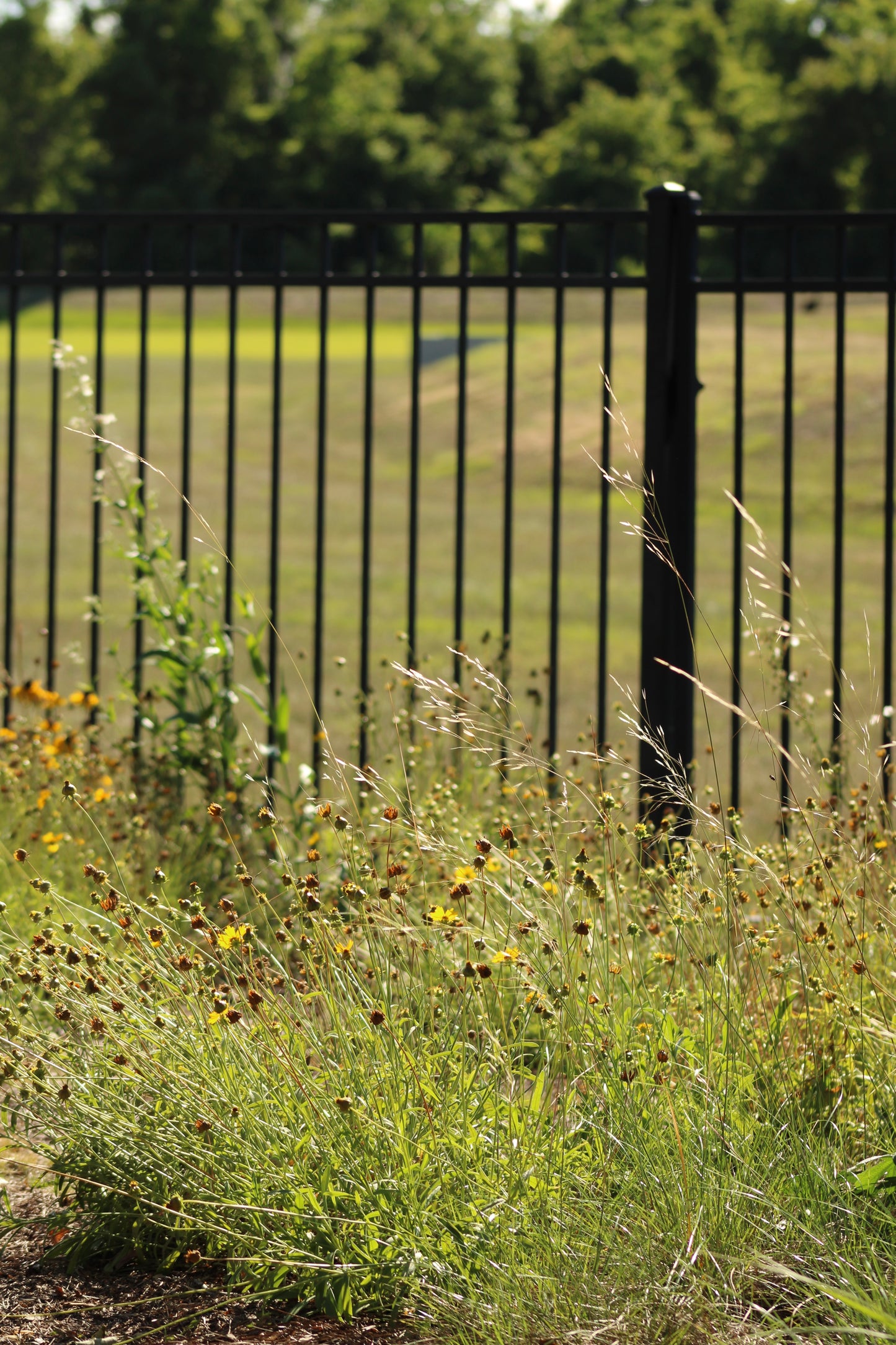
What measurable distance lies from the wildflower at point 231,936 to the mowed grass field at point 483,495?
1219 millimetres

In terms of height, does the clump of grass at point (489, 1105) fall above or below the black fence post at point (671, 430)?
below

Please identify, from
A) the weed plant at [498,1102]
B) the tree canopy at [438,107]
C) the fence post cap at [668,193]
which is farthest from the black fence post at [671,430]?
the tree canopy at [438,107]

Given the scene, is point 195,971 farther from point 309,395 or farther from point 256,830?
point 309,395

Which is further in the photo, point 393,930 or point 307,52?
point 307,52

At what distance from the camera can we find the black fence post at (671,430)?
4.32 meters

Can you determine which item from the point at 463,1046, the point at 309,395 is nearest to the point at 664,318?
the point at 463,1046

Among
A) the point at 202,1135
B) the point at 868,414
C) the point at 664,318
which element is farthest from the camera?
the point at 868,414

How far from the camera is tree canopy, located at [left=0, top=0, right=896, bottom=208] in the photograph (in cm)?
4347

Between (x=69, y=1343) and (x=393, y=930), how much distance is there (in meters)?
0.82

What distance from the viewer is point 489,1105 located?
2.27 meters

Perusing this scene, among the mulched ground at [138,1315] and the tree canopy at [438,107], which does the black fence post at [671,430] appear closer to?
the mulched ground at [138,1315]

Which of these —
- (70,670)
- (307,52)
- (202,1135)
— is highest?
(307,52)

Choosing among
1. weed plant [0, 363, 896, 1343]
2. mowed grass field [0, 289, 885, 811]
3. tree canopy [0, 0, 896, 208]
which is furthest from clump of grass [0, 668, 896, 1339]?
tree canopy [0, 0, 896, 208]

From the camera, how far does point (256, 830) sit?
4078mm
